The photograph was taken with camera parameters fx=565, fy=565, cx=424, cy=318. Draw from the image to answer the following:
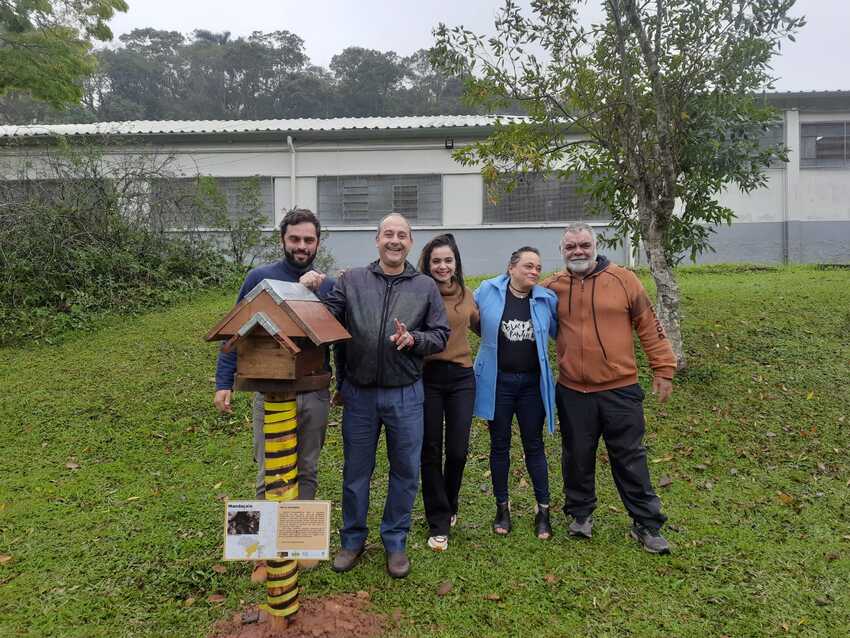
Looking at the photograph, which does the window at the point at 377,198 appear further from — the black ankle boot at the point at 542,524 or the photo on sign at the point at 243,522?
the photo on sign at the point at 243,522

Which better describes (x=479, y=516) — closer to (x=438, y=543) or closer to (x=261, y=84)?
(x=438, y=543)

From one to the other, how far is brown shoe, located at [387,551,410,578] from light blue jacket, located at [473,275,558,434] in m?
0.90

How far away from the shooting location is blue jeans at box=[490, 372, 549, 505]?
338 centimetres

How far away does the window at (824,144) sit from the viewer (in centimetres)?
1300

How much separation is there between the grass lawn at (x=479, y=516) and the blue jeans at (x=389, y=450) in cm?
24

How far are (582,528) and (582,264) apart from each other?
1.61 metres

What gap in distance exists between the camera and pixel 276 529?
7.75 feet

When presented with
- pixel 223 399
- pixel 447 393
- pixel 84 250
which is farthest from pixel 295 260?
pixel 84 250

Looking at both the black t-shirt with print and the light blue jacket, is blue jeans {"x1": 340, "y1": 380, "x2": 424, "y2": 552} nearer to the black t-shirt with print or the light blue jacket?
the light blue jacket

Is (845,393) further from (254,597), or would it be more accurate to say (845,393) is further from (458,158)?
(254,597)

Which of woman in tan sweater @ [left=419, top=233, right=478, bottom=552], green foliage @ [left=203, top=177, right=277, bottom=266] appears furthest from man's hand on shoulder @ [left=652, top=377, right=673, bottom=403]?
green foliage @ [left=203, top=177, right=277, bottom=266]

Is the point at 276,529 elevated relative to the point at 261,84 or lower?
lower

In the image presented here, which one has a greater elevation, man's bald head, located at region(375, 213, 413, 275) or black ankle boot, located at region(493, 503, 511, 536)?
man's bald head, located at region(375, 213, 413, 275)

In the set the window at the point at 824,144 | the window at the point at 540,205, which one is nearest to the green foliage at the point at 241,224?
the window at the point at 540,205
